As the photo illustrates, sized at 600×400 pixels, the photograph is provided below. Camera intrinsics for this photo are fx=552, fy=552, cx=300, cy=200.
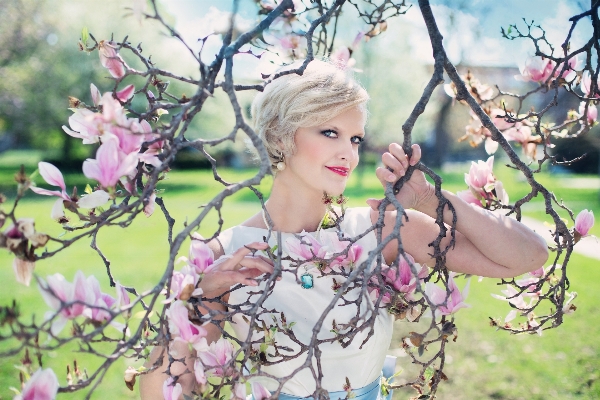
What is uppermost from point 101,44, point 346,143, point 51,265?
point 346,143

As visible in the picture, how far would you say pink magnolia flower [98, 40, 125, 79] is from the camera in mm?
1130

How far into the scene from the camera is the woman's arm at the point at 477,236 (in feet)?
4.97

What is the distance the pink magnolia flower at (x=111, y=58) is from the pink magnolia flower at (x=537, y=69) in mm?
1327

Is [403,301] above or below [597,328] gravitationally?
below

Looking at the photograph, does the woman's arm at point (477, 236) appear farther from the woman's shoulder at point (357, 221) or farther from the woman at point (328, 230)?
the woman's shoulder at point (357, 221)

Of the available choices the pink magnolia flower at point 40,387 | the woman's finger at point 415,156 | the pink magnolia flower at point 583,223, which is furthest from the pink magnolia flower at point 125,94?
the pink magnolia flower at point 583,223

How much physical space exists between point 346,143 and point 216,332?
698mm

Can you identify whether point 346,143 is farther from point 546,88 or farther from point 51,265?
point 51,265

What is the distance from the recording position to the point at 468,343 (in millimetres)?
4746

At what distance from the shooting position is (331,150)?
172 centimetres

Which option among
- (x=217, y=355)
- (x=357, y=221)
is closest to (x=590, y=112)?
(x=357, y=221)

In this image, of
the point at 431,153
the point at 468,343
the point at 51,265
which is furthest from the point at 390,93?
the point at 468,343

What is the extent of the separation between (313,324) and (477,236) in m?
0.59

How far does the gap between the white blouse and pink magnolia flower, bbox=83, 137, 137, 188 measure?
0.81 m
